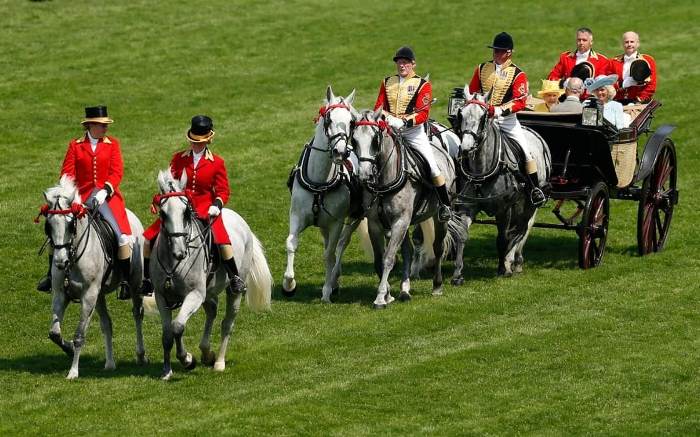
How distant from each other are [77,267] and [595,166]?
8.33 meters

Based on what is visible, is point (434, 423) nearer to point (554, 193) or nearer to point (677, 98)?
point (554, 193)

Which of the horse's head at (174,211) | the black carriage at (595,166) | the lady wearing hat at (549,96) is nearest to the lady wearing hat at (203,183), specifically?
the horse's head at (174,211)

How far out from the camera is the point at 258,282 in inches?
609

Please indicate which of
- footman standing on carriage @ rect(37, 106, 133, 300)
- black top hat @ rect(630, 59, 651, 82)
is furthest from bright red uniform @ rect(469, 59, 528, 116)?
footman standing on carriage @ rect(37, 106, 133, 300)

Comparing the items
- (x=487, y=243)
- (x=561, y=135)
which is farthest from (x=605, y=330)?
(x=487, y=243)

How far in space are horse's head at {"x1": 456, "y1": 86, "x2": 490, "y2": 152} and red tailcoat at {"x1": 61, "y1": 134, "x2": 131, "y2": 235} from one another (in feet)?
16.1

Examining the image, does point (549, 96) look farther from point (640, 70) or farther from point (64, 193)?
point (64, 193)

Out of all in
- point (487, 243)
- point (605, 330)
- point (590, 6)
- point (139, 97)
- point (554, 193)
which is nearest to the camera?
point (605, 330)

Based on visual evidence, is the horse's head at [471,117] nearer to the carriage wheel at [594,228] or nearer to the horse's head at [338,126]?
the horse's head at [338,126]

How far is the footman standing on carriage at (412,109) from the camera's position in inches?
715

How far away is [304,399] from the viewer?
13766 mm

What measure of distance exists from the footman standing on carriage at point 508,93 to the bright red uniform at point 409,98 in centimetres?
109

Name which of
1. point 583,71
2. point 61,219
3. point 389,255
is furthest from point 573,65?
point 61,219

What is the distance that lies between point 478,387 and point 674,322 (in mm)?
Result: 3706
